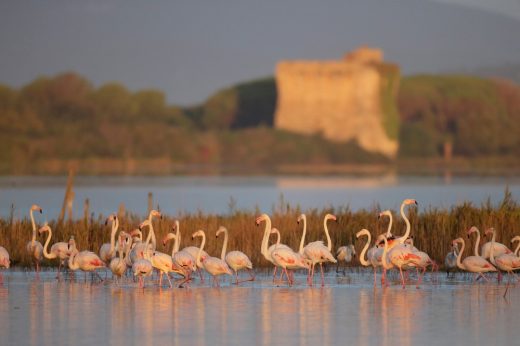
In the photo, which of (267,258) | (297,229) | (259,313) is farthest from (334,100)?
(259,313)

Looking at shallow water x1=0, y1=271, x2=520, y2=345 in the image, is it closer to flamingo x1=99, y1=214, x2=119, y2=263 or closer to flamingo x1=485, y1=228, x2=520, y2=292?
flamingo x1=485, y1=228, x2=520, y2=292

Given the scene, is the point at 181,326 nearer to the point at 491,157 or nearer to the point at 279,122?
the point at 279,122

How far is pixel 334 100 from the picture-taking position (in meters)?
126

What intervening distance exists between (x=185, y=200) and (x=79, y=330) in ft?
114

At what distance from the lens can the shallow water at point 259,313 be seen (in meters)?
14.2

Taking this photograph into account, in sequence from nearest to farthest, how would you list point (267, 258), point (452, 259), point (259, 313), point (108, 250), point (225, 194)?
point (259, 313) → point (267, 258) → point (452, 259) → point (108, 250) → point (225, 194)

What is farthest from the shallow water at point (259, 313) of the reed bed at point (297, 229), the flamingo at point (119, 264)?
the reed bed at point (297, 229)

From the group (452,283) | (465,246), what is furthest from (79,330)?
(465,246)

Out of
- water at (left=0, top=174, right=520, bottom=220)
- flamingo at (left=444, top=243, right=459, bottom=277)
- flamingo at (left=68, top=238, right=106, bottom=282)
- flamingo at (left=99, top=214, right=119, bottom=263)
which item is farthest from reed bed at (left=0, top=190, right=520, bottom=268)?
water at (left=0, top=174, right=520, bottom=220)

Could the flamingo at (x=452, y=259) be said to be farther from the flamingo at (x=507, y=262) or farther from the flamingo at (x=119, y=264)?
the flamingo at (x=119, y=264)

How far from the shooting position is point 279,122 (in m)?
125

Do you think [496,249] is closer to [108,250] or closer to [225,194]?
[108,250]

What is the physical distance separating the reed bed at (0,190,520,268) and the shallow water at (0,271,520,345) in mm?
1873

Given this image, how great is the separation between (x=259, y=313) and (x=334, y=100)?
110 metres
